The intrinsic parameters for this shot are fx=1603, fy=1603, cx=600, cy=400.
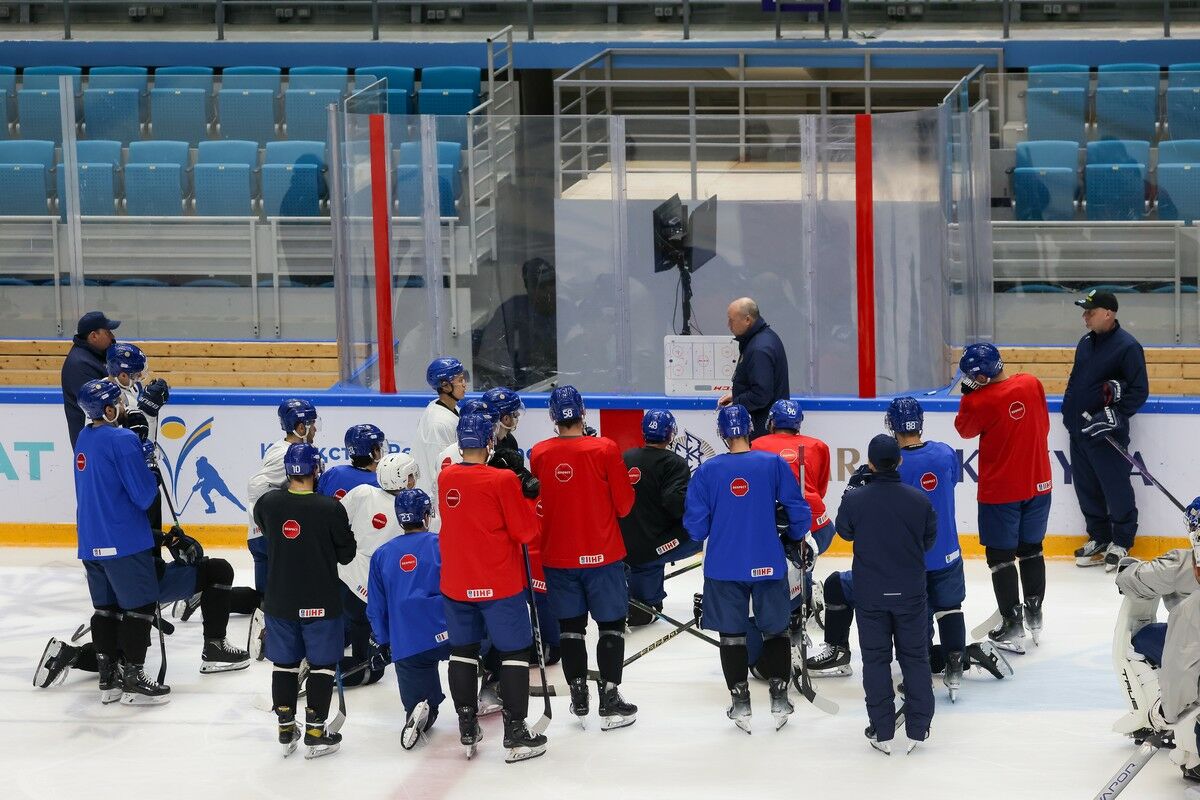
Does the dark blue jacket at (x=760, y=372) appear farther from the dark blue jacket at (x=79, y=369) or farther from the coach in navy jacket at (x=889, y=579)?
the dark blue jacket at (x=79, y=369)

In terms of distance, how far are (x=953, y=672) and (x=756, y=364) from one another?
7.57 ft

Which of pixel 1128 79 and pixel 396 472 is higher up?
pixel 1128 79

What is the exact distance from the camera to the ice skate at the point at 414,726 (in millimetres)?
6598

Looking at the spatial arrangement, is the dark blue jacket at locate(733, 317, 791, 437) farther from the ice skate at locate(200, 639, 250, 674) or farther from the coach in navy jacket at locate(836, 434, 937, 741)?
the ice skate at locate(200, 639, 250, 674)

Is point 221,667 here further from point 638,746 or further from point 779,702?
point 779,702

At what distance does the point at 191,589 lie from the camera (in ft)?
24.5

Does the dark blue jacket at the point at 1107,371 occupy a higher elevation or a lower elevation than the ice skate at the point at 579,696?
higher

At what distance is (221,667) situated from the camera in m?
7.70

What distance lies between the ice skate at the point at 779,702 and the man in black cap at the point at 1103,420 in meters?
2.78

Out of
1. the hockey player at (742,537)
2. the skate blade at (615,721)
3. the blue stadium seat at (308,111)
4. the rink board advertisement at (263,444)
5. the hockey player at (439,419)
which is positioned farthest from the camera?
the blue stadium seat at (308,111)

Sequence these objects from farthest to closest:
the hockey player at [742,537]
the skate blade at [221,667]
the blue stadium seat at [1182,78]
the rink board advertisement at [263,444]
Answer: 1. the blue stadium seat at [1182,78]
2. the rink board advertisement at [263,444]
3. the skate blade at [221,667]
4. the hockey player at [742,537]

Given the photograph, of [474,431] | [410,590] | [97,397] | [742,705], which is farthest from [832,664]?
[97,397]

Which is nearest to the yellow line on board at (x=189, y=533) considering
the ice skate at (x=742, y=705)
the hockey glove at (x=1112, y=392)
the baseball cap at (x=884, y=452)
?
the hockey glove at (x=1112, y=392)

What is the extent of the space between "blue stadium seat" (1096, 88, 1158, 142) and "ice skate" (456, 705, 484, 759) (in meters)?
5.92
